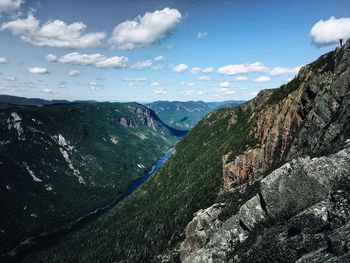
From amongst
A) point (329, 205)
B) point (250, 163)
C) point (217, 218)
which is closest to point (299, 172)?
point (329, 205)

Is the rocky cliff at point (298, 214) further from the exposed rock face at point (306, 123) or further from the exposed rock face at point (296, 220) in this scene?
the exposed rock face at point (306, 123)

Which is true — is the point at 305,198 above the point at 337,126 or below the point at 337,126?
below

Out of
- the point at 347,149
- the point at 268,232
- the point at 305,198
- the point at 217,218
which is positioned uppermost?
the point at 347,149

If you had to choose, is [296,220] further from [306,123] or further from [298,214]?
[306,123]

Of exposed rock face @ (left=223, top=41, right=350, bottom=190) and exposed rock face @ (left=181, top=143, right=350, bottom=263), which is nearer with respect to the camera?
exposed rock face @ (left=181, top=143, right=350, bottom=263)

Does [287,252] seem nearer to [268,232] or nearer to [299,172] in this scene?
[268,232]

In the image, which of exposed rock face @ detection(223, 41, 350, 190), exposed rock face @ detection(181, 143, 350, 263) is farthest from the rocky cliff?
exposed rock face @ detection(223, 41, 350, 190)

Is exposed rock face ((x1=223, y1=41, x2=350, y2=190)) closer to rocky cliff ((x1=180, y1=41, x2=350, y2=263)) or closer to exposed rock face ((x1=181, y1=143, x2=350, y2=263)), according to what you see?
rocky cliff ((x1=180, y1=41, x2=350, y2=263))
